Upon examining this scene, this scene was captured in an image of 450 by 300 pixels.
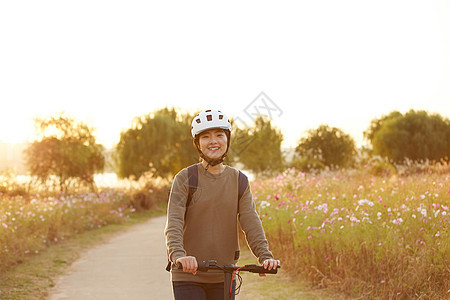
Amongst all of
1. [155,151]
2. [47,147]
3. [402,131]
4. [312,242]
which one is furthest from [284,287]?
[402,131]

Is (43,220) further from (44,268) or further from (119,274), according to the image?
(119,274)

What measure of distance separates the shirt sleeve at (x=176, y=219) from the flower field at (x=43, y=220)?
734cm

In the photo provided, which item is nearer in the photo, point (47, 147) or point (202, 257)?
point (202, 257)

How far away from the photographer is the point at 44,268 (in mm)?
10023

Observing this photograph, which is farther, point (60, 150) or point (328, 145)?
point (328, 145)

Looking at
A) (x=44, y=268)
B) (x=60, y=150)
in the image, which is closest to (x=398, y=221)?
(x=44, y=268)

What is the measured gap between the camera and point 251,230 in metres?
3.57

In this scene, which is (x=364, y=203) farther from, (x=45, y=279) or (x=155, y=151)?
(x=155, y=151)

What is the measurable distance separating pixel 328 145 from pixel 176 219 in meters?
51.7

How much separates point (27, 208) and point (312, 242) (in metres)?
8.87

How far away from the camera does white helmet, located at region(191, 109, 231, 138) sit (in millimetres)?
3460

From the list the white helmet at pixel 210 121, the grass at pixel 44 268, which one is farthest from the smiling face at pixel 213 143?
the grass at pixel 44 268

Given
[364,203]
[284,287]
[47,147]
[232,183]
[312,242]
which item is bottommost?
[284,287]

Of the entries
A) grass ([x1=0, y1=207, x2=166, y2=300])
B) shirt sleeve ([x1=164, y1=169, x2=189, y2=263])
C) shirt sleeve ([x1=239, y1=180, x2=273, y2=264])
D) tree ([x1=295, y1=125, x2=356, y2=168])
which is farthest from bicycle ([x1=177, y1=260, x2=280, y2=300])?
tree ([x1=295, y1=125, x2=356, y2=168])
